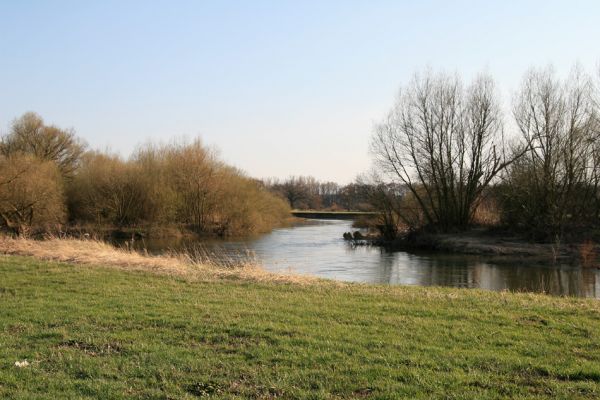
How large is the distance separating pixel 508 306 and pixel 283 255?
21.3 m

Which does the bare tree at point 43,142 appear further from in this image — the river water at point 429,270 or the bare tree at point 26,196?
the river water at point 429,270

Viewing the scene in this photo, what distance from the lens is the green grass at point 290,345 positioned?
16.1 ft

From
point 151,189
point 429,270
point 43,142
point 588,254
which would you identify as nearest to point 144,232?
point 151,189

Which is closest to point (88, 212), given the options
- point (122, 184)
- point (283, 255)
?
point (122, 184)

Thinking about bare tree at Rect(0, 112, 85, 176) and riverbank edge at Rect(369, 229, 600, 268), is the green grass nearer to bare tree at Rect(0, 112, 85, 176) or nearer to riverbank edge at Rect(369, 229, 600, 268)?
riverbank edge at Rect(369, 229, 600, 268)

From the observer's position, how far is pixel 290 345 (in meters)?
6.30

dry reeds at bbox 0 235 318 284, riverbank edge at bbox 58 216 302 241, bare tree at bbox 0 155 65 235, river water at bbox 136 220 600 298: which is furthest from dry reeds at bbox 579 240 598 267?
bare tree at bbox 0 155 65 235

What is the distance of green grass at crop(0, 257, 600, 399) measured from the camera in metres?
4.90

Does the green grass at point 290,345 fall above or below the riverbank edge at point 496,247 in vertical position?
above

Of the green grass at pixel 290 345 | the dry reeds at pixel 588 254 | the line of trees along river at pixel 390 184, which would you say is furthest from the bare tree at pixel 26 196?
the dry reeds at pixel 588 254

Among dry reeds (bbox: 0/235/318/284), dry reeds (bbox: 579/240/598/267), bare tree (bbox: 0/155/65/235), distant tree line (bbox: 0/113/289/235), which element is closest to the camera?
dry reeds (bbox: 0/235/318/284)

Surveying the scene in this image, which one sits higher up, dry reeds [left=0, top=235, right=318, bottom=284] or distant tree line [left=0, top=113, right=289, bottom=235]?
distant tree line [left=0, top=113, right=289, bottom=235]

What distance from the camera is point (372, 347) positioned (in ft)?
20.5

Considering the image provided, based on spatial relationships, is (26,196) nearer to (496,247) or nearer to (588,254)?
(496,247)
